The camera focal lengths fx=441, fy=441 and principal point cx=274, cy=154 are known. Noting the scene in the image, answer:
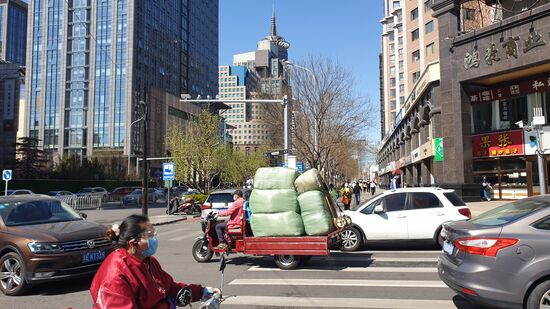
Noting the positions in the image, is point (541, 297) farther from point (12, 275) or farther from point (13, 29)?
point (13, 29)

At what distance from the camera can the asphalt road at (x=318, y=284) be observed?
649 cm

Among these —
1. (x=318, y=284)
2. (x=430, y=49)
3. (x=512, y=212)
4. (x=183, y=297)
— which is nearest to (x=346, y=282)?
(x=318, y=284)

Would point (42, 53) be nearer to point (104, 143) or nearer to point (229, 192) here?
point (104, 143)

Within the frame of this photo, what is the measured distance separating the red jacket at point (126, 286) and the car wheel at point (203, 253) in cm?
704

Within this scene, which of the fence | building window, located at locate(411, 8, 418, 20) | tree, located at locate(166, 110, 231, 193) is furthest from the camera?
building window, located at locate(411, 8, 418, 20)

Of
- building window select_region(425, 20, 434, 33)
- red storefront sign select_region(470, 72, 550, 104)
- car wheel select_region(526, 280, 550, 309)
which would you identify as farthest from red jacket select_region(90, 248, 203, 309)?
building window select_region(425, 20, 434, 33)

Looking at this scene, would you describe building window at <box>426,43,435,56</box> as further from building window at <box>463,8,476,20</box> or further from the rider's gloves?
the rider's gloves

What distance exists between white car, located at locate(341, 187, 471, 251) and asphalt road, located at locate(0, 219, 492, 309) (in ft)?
1.38

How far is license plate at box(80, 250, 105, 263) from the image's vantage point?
721 centimetres

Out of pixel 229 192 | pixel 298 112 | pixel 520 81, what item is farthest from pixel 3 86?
pixel 520 81

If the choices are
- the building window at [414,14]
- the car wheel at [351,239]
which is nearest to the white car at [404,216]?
the car wheel at [351,239]

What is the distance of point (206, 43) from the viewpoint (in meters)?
132

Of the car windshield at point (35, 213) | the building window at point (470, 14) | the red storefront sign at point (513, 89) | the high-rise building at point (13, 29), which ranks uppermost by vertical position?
the high-rise building at point (13, 29)

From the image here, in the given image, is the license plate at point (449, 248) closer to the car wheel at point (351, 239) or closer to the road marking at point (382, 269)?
the road marking at point (382, 269)
